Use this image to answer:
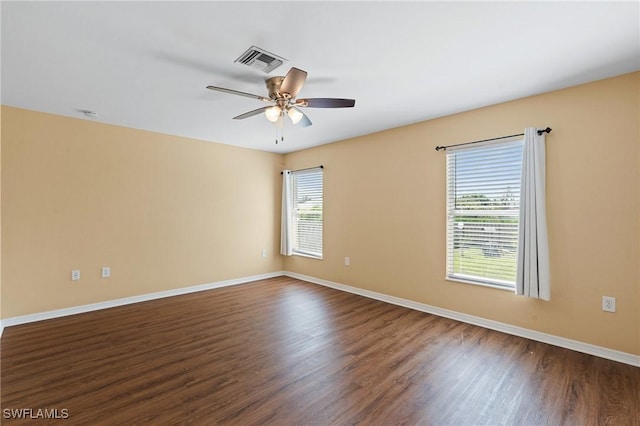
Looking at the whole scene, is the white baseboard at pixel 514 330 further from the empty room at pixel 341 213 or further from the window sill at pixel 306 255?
the window sill at pixel 306 255

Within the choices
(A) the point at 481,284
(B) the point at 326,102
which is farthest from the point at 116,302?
(A) the point at 481,284

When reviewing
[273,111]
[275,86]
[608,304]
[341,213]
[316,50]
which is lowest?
[608,304]

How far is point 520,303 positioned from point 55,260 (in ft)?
17.8

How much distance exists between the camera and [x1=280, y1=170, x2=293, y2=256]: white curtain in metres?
5.74

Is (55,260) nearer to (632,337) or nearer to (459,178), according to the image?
(459,178)

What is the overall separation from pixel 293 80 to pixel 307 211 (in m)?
3.60

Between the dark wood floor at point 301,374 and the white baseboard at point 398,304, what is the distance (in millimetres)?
109

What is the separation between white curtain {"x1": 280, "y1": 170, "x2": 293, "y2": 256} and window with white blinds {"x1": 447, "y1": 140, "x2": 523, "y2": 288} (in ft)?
9.98

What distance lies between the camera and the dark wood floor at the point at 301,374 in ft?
6.20

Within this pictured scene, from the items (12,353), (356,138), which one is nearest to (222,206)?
(356,138)

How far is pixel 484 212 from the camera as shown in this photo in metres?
3.36

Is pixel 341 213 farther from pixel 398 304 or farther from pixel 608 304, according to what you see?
pixel 608 304

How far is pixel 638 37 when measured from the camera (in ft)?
6.68

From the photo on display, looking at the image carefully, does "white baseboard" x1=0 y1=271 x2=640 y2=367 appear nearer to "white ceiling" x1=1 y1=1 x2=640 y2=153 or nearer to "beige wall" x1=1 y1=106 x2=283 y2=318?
"beige wall" x1=1 y1=106 x2=283 y2=318
